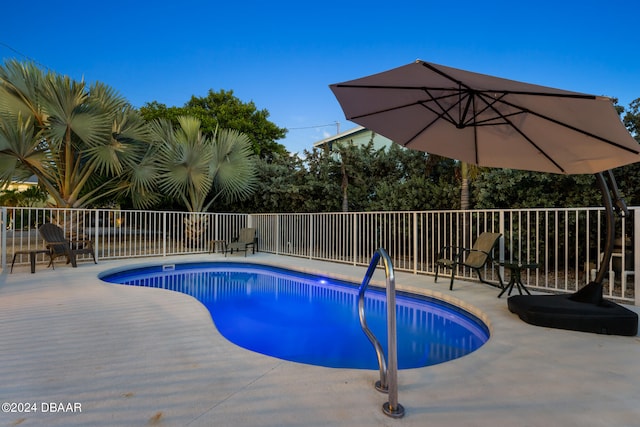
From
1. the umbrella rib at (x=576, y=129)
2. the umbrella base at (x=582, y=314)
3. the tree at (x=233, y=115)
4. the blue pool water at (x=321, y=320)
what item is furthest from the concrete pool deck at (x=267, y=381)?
the tree at (x=233, y=115)

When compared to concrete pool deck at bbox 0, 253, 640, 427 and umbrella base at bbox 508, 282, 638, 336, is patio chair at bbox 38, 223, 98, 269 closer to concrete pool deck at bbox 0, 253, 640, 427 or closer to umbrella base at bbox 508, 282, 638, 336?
concrete pool deck at bbox 0, 253, 640, 427

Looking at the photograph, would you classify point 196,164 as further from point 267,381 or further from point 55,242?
point 267,381

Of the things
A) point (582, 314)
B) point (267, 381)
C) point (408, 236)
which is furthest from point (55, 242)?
point (582, 314)

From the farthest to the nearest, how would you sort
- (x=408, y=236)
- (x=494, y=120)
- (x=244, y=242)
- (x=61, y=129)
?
1. (x=244, y=242)
2. (x=408, y=236)
3. (x=61, y=129)
4. (x=494, y=120)

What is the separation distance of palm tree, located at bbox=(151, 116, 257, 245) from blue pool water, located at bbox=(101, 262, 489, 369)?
10.9ft

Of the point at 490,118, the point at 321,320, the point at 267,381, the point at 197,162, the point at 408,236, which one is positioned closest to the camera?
the point at 267,381

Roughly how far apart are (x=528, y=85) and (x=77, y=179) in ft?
33.0

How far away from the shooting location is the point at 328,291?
6043 mm

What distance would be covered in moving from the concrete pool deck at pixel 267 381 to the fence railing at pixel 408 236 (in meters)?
2.34

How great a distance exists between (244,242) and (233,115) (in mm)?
9457

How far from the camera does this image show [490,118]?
346 cm

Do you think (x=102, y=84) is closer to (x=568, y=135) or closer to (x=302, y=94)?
(x=302, y=94)

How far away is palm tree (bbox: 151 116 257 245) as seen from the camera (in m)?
9.45

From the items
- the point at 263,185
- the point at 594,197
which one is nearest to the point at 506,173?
the point at 594,197
